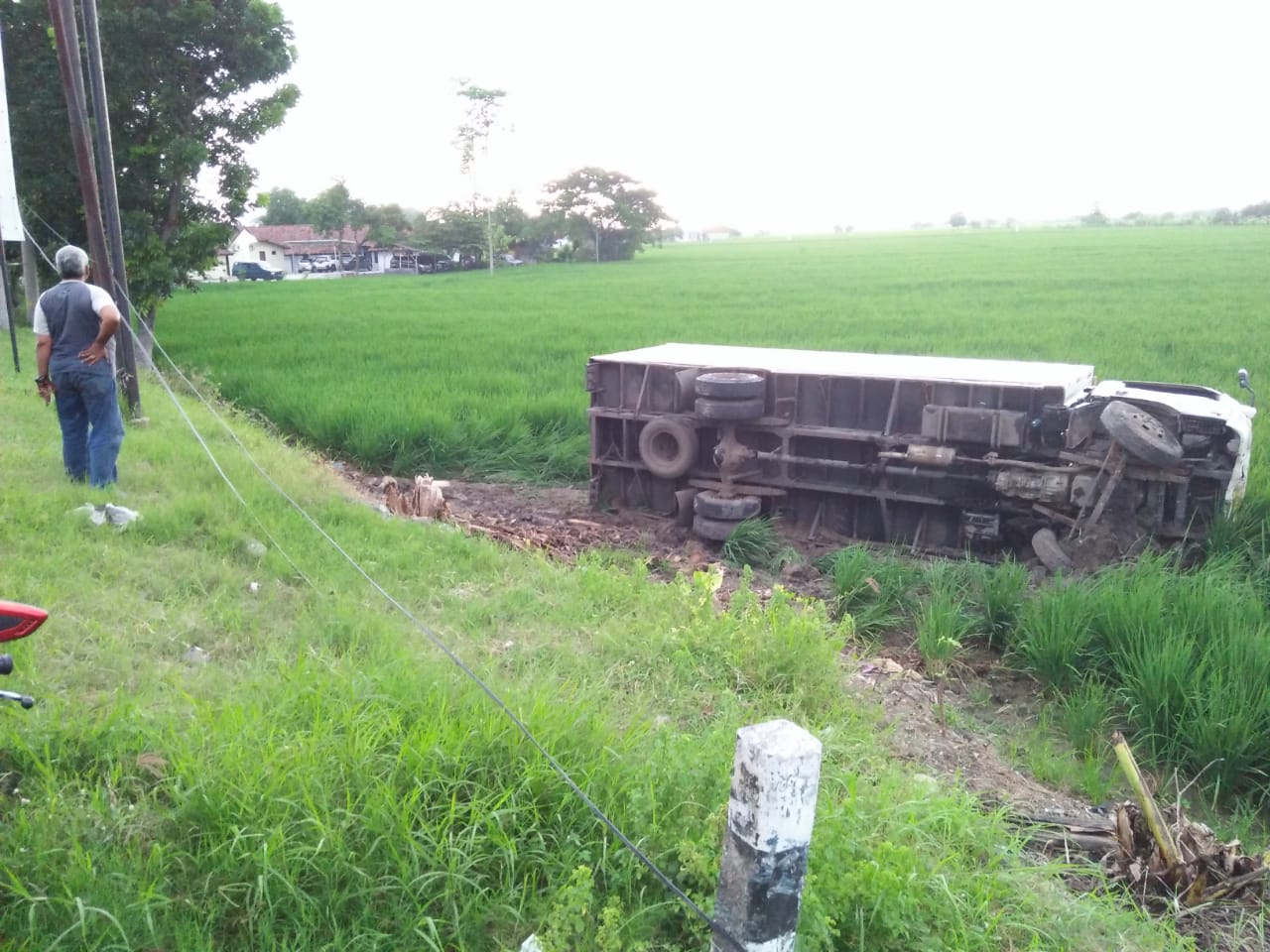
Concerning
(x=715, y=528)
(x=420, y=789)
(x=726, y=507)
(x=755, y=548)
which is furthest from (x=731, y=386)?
(x=420, y=789)

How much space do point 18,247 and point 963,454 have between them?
21.6 meters

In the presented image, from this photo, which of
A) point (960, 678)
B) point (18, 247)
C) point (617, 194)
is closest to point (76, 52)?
point (960, 678)

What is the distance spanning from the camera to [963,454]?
26.9 feet

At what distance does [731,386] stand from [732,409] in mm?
199

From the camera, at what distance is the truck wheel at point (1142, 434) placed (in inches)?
277

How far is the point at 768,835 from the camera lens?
2.22 metres


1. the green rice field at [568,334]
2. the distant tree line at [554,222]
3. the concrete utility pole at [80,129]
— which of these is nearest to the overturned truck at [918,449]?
the green rice field at [568,334]

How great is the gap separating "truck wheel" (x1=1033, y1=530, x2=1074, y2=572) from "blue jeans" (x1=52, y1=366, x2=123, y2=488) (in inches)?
261

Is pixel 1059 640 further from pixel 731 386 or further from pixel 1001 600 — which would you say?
pixel 731 386

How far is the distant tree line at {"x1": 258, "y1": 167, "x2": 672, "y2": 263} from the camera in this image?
71.3 m

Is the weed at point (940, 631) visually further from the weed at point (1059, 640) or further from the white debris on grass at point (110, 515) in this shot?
the white debris on grass at point (110, 515)

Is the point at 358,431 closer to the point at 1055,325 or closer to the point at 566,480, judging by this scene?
the point at 566,480

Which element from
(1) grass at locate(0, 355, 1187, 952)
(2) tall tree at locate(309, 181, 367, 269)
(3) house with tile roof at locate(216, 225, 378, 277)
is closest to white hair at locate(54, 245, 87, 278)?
(1) grass at locate(0, 355, 1187, 952)

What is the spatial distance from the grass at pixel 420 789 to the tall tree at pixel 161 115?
40.8 ft
